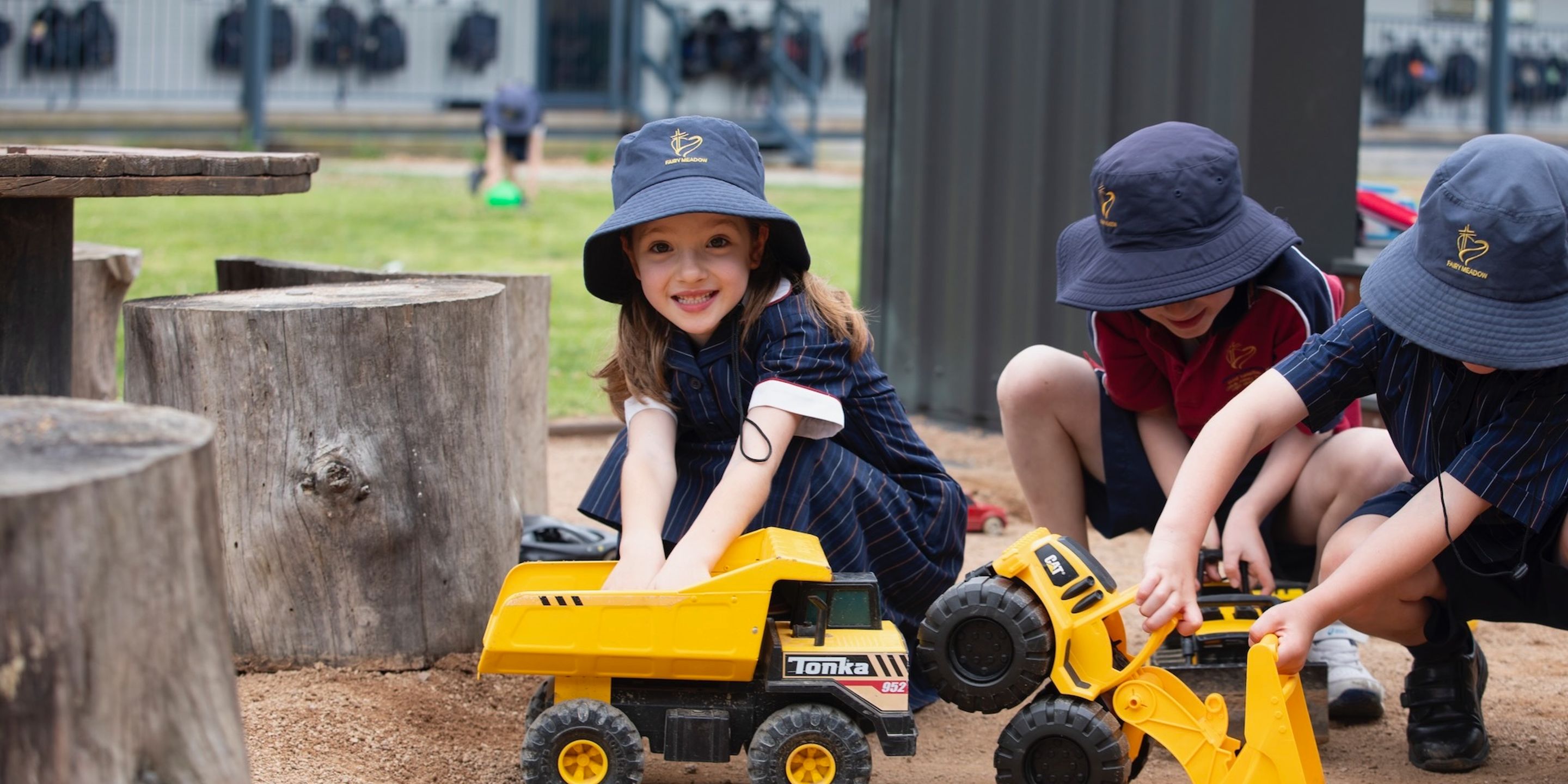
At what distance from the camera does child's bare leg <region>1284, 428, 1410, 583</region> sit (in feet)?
8.16

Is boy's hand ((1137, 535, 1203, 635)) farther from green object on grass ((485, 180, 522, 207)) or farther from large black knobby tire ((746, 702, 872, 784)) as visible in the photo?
green object on grass ((485, 180, 522, 207))

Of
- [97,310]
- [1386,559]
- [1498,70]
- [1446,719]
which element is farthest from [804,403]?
[1498,70]

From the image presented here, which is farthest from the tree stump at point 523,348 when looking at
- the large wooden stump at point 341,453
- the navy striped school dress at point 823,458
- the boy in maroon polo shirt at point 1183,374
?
the boy in maroon polo shirt at point 1183,374

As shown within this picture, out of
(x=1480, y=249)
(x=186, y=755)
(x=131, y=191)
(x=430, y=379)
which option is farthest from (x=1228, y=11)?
(x=186, y=755)

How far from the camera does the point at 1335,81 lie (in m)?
3.86

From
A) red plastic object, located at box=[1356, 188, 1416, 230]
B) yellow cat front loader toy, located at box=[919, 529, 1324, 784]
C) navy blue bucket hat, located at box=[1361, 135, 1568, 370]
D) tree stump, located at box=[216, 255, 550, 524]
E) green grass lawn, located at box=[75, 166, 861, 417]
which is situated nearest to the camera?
navy blue bucket hat, located at box=[1361, 135, 1568, 370]

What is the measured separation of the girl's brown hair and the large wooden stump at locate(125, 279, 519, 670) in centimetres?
28

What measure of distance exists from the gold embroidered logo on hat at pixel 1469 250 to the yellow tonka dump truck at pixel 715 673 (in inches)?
35.9

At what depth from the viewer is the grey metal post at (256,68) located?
1627 centimetres

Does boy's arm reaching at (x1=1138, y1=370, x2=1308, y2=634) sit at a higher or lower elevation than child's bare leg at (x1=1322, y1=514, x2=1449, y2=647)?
higher

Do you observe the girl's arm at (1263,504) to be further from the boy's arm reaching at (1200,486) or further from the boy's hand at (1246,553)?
the boy's arm reaching at (1200,486)

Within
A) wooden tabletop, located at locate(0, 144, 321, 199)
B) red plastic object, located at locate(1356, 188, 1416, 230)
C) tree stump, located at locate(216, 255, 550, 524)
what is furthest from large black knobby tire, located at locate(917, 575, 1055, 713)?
red plastic object, located at locate(1356, 188, 1416, 230)

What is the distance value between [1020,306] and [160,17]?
1535 cm

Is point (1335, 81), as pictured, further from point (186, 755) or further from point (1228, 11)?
point (186, 755)
